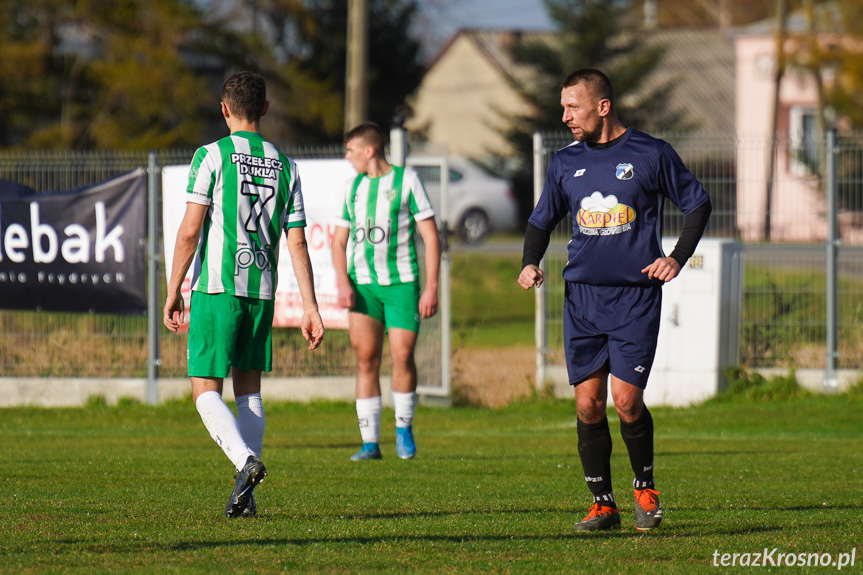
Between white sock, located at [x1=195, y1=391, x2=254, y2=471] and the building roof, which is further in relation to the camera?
the building roof

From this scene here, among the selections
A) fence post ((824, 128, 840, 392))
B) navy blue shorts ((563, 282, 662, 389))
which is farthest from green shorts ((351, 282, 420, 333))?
fence post ((824, 128, 840, 392))

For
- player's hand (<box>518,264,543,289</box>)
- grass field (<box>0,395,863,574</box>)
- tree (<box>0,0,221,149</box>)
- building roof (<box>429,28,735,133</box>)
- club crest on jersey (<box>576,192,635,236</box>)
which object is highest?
building roof (<box>429,28,735,133</box>)

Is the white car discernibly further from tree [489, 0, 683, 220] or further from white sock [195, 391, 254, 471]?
white sock [195, 391, 254, 471]

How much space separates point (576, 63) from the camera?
3850 centimetres

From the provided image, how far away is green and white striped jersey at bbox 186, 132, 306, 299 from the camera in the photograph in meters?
5.84

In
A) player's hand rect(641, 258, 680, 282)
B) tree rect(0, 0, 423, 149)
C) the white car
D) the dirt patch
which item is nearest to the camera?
player's hand rect(641, 258, 680, 282)

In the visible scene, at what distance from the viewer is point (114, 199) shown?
12.5 m

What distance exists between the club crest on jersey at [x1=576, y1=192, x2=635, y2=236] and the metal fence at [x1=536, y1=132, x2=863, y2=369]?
708 cm

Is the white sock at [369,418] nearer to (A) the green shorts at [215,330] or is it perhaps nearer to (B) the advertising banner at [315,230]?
(A) the green shorts at [215,330]

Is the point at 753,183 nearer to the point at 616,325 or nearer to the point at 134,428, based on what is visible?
the point at 134,428

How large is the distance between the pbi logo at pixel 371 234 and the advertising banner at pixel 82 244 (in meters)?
4.38

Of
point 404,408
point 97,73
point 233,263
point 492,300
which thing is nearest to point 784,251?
point 404,408

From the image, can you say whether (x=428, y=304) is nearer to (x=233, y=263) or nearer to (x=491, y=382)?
(x=233, y=263)

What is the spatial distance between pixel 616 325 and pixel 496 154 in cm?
3426
